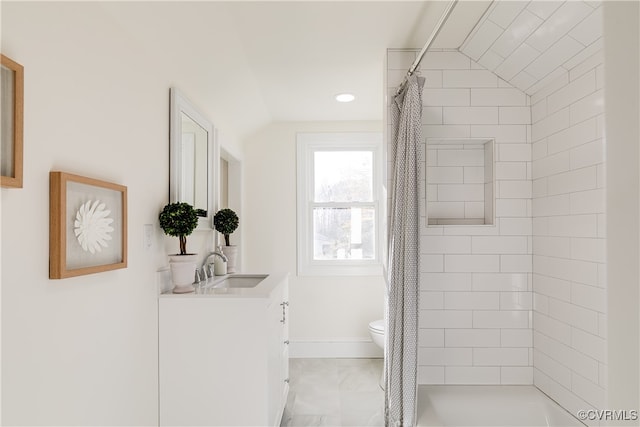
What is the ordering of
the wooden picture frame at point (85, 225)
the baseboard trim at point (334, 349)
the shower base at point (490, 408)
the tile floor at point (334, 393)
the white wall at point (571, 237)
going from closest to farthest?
the wooden picture frame at point (85, 225)
the white wall at point (571, 237)
the shower base at point (490, 408)
the tile floor at point (334, 393)
the baseboard trim at point (334, 349)

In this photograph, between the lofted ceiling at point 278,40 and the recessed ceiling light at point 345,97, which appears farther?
the recessed ceiling light at point 345,97

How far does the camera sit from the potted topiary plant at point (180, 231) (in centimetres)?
196


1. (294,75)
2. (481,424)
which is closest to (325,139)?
(294,75)

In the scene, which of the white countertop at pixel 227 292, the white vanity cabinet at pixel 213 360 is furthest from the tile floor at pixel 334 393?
the white countertop at pixel 227 292

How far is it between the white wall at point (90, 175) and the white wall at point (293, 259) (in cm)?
199

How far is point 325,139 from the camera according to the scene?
4188 millimetres

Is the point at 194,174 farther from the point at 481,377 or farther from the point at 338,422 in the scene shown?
the point at 481,377

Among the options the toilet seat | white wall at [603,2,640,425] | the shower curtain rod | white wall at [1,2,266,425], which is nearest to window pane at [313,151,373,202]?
the toilet seat

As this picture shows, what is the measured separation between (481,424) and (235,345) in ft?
4.88

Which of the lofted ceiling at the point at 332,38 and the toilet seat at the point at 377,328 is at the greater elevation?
the lofted ceiling at the point at 332,38

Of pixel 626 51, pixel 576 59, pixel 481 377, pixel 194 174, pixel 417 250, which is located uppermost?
pixel 576 59

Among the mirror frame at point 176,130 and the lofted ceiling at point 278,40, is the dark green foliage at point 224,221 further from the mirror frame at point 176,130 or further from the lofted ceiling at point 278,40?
the lofted ceiling at point 278,40

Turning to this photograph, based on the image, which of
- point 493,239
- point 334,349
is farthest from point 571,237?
point 334,349

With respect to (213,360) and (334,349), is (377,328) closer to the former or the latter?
(334,349)
